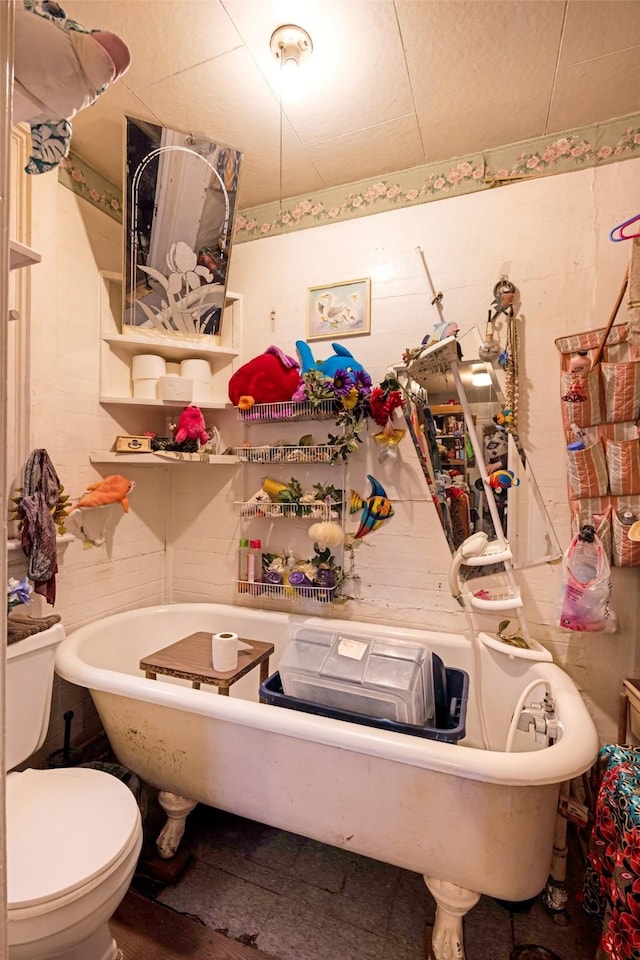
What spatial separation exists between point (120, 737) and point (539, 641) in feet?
5.63

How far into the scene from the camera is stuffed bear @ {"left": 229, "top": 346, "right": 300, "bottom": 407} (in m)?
2.07

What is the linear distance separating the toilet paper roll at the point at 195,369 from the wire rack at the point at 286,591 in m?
1.08

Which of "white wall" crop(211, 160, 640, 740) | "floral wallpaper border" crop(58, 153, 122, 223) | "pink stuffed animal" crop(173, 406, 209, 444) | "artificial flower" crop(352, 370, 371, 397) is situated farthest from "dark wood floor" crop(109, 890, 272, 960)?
"floral wallpaper border" crop(58, 153, 122, 223)

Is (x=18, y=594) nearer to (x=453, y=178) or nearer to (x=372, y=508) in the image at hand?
(x=372, y=508)

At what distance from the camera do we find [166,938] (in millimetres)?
1282

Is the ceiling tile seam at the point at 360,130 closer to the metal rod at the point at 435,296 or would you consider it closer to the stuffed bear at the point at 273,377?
the metal rod at the point at 435,296

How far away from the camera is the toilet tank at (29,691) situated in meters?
1.36

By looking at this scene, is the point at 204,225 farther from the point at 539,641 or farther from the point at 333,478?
the point at 539,641

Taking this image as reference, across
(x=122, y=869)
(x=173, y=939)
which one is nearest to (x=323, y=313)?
(x=122, y=869)

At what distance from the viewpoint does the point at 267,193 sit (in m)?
2.19

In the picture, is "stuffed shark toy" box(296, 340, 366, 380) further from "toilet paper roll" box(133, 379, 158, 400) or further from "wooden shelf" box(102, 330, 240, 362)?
"toilet paper roll" box(133, 379, 158, 400)

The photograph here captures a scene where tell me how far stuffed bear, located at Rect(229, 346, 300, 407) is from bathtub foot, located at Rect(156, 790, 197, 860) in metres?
1.67

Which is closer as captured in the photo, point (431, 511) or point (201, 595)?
point (431, 511)

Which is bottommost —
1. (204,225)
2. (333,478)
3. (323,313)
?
(333,478)
